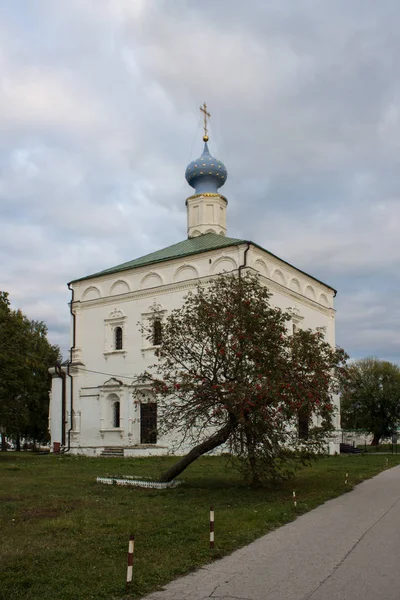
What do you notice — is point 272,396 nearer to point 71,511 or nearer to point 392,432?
point 71,511

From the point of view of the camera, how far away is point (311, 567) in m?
7.30

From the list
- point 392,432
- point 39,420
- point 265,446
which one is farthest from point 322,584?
point 39,420

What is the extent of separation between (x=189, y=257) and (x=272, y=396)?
17.0m

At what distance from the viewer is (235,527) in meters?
9.67

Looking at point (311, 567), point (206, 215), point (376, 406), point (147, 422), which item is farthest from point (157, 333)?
point (376, 406)

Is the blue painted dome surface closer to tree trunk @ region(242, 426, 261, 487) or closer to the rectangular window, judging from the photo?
the rectangular window

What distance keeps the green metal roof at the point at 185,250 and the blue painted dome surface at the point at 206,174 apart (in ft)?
10.4

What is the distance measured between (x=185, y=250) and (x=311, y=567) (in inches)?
987

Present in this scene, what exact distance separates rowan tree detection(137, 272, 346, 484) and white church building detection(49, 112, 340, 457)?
1274 cm

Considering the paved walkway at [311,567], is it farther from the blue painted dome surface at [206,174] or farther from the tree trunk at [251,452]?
the blue painted dome surface at [206,174]

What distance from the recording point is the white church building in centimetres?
2959

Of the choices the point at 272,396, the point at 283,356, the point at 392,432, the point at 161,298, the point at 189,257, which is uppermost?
the point at 189,257

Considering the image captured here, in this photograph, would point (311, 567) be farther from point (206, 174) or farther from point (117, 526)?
point (206, 174)

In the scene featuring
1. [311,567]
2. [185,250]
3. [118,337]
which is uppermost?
[185,250]
